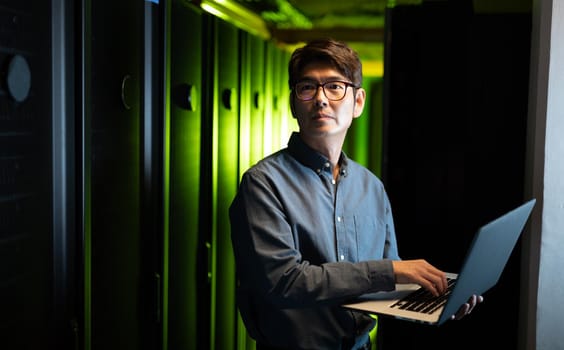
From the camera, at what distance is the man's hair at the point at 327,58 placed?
1476mm

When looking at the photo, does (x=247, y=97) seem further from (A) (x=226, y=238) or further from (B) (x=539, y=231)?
(B) (x=539, y=231)

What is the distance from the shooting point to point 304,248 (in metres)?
1.45

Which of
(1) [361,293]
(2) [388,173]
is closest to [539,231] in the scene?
(2) [388,173]

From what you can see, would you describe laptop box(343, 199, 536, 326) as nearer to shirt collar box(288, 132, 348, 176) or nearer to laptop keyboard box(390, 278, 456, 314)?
laptop keyboard box(390, 278, 456, 314)

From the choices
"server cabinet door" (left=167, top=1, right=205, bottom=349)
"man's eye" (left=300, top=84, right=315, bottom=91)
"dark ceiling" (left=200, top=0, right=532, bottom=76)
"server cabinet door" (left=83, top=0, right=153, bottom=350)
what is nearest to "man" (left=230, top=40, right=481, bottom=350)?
"man's eye" (left=300, top=84, right=315, bottom=91)

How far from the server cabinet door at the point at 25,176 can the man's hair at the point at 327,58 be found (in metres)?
0.56

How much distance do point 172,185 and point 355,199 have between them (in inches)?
24.8

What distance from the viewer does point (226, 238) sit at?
100 inches

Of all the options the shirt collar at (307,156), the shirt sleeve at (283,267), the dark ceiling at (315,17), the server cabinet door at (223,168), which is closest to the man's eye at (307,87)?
the shirt collar at (307,156)

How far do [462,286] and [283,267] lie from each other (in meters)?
0.36

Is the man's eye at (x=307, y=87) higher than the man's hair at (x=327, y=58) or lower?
lower

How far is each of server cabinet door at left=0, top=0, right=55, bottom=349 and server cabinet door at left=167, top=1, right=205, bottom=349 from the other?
2.15ft

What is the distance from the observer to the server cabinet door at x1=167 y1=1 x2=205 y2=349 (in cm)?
192

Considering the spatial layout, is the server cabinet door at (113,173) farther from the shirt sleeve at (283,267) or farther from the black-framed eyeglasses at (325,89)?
the black-framed eyeglasses at (325,89)
